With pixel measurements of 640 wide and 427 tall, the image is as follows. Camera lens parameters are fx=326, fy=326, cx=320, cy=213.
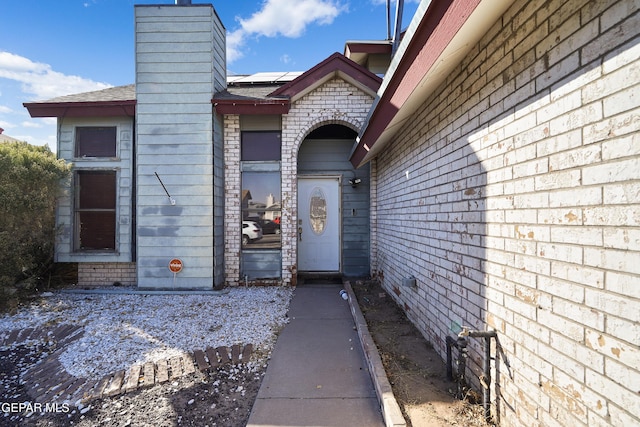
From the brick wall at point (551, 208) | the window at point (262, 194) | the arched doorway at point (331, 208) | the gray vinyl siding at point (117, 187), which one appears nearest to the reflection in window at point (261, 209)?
the window at point (262, 194)

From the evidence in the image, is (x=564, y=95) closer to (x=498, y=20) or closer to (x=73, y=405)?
(x=498, y=20)

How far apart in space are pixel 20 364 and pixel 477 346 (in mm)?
4585

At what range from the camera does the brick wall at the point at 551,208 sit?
4.30 ft

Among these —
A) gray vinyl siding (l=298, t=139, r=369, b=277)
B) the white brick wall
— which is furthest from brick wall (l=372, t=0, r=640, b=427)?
gray vinyl siding (l=298, t=139, r=369, b=277)

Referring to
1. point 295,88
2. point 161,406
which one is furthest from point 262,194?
point 161,406

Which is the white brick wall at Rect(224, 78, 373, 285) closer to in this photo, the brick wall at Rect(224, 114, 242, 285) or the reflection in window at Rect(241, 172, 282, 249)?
the brick wall at Rect(224, 114, 242, 285)

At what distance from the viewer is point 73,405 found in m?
2.74

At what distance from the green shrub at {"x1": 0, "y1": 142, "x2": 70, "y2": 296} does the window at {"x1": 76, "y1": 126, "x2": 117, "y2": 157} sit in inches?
20.8

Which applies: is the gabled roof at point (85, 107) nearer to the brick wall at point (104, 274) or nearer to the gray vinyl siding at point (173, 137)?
the gray vinyl siding at point (173, 137)

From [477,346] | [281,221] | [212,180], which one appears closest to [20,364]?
[212,180]

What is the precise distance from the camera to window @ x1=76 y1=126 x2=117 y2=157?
666cm

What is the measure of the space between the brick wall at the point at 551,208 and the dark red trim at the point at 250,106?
387 centimetres

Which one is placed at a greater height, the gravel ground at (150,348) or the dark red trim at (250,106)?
the dark red trim at (250,106)

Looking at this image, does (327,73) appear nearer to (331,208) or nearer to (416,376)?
(331,208)
